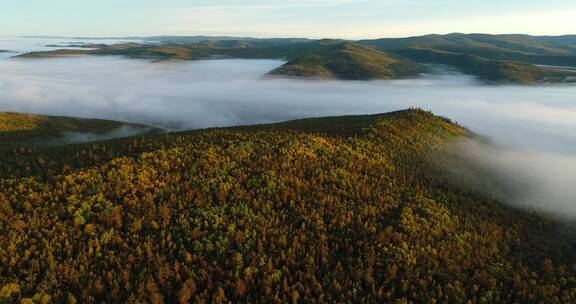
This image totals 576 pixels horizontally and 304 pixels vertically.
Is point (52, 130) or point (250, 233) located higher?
point (250, 233)

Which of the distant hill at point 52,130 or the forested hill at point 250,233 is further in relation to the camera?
the distant hill at point 52,130

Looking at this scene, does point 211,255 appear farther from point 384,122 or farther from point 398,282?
point 384,122

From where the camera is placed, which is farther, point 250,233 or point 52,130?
point 52,130

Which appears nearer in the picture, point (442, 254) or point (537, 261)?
point (442, 254)

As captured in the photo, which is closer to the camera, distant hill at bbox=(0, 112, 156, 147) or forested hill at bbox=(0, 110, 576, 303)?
forested hill at bbox=(0, 110, 576, 303)

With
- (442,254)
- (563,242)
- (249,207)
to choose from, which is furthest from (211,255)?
(563,242)
